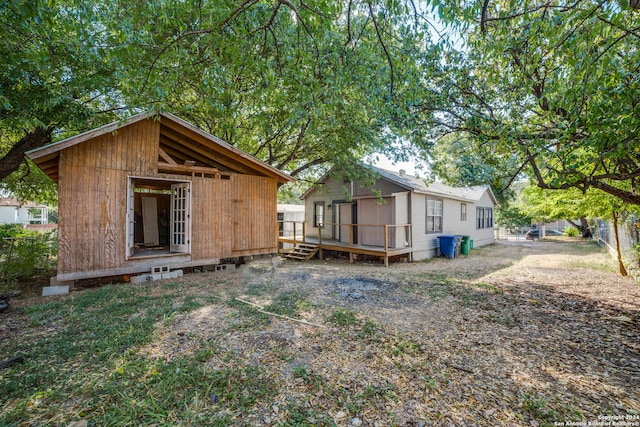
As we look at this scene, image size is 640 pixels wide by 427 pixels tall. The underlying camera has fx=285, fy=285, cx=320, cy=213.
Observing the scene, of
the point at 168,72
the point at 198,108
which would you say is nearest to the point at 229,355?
the point at 168,72

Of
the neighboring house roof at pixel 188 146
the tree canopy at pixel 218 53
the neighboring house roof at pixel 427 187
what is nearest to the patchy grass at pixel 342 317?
the tree canopy at pixel 218 53

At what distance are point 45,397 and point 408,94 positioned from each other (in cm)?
572

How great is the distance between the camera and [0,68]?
5449mm

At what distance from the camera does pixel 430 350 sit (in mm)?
3551

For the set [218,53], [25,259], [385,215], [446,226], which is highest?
[218,53]

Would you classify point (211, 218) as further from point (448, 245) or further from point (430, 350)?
point (448, 245)

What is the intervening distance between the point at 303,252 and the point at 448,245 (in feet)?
21.5

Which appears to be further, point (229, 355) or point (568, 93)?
point (568, 93)

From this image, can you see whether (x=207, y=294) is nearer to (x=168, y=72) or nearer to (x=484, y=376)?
(x=168, y=72)

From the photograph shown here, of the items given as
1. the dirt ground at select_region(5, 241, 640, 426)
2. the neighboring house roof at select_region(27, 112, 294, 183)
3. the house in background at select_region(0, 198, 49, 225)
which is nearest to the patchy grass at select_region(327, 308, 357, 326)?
the dirt ground at select_region(5, 241, 640, 426)

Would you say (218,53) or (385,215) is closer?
(218,53)

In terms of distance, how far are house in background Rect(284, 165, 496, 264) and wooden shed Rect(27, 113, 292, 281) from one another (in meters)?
4.36

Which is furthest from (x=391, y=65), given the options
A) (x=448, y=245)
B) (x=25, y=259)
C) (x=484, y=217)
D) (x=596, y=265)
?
(x=484, y=217)

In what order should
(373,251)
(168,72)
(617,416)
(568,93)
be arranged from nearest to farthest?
(617,416), (568,93), (168,72), (373,251)
